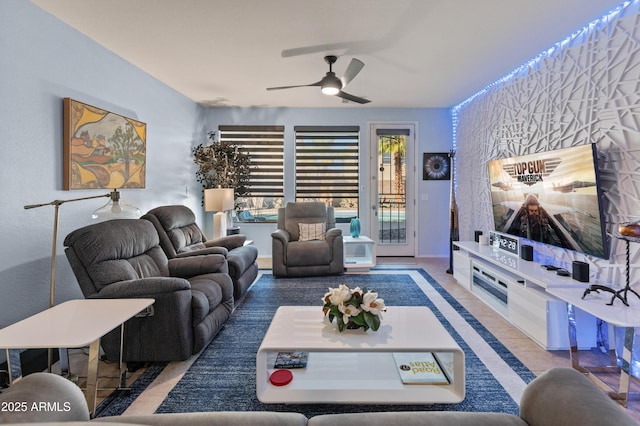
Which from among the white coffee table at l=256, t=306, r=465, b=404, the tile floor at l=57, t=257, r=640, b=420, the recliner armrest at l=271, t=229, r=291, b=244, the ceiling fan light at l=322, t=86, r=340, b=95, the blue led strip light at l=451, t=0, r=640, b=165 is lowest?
the tile floor at l=57, t=257, r=640, b=420

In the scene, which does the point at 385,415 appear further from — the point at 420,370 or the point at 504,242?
the point at 504,242

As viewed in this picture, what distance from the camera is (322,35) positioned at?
9.59 feet

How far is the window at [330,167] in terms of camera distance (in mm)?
5801

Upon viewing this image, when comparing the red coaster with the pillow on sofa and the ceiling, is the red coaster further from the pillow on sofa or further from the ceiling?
the pillow on sofa

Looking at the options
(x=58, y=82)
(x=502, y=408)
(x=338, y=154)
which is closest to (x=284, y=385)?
(x=502, y=408)

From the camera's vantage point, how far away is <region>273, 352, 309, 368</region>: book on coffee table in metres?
1.99

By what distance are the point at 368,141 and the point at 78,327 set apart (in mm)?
4991

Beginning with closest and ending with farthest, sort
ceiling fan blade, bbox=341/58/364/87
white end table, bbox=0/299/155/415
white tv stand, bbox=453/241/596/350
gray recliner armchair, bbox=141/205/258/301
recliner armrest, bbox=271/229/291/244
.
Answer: white end table, bbox=0/299/155/415 < white tv stand, bbox=453/241/596/350 < ceiling fan blade, bbox=341/58/364/87 < gray recliner armchair, bbox=141/205/258/301 < recliner armrest, bbox=271/229/291/244

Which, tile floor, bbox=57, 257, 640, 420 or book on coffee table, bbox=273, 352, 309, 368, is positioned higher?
book on coffee table, bbox=273, 352, 309, 368

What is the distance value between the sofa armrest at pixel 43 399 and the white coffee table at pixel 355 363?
99cm

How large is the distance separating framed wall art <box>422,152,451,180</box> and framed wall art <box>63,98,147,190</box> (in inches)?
172

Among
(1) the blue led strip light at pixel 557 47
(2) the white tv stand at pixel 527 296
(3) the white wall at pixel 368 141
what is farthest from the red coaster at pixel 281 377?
(3) the white wall at pixel 368 141

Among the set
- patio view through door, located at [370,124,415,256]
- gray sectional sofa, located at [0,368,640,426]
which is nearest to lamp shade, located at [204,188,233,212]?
patio view through door, located at [370,124,415,256]

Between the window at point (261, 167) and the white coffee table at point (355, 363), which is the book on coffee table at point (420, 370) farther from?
the window at point (261, 167)
